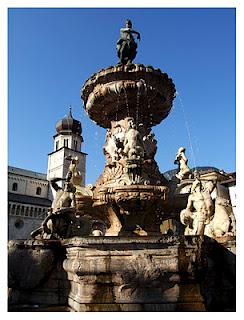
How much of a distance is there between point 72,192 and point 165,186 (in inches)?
98.9

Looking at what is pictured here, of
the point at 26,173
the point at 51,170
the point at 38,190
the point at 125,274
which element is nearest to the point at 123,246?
the point at 125,274

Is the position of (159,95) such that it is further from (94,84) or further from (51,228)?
(51,228)

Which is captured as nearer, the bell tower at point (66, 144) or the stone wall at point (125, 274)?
the stone wall at point (125, 274)

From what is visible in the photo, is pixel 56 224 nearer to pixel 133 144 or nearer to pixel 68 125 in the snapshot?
pixel 133 144

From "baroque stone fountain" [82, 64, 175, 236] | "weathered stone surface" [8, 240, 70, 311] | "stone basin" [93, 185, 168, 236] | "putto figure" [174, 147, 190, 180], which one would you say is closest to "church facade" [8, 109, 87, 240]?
"putto figure" [174, 147, 190, 180]

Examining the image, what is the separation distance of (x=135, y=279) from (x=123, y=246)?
676mm

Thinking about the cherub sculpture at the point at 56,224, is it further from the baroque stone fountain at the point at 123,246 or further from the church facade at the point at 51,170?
the church facade at the point at 51,170

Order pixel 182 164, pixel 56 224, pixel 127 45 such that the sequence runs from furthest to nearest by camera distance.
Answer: pixel 182 164 < pixel 127 45 < pixel 56 224

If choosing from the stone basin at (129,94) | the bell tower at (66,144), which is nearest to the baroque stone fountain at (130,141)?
the stone basin at (129,94)

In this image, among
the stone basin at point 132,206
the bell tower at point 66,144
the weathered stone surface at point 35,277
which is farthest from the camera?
the bell tower at point 66,144

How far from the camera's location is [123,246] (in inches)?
225

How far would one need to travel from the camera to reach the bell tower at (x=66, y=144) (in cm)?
6694

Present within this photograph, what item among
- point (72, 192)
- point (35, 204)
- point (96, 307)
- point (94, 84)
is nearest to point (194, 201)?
point (72, 192)

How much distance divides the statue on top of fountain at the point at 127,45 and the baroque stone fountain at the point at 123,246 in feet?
4.54
